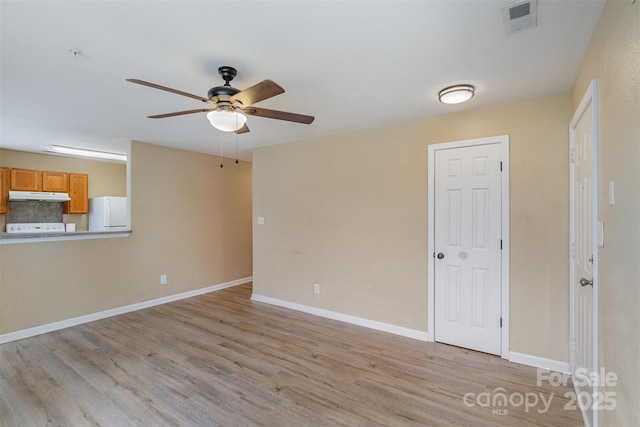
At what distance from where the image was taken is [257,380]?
2406mm

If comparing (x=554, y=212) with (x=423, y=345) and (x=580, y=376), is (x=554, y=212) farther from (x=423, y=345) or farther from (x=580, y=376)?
(x=423, y=345)

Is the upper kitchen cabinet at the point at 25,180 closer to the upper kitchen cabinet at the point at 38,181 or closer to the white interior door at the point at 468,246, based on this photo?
the upper kitchen cabinet at the point at 38,181

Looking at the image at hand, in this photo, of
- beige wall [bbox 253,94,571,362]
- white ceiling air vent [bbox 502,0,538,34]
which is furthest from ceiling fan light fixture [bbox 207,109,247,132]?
beige wall [bbox 253,94,571,362]

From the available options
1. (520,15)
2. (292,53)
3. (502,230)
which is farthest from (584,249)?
(292,53)

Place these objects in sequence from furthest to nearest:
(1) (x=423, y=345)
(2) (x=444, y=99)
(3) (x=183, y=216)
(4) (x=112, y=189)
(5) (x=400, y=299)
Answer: (4) (x=112, y=189) → (3) (x=183, y=216) → (5) (x=400, y=299) → (1) (x=423, y=345) → (2) (x=444, y=99)

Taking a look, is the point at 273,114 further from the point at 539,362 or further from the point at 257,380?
the point at 539,362

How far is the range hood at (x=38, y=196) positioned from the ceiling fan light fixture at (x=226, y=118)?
4.61 meters

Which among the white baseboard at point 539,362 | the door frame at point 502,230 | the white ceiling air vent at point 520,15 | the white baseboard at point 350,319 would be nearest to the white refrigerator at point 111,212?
the white baseboard at point 350,319

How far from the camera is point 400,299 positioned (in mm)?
3295

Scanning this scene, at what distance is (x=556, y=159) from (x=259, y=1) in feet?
8.69

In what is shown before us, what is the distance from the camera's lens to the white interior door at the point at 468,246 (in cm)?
277

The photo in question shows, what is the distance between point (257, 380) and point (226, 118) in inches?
82.7

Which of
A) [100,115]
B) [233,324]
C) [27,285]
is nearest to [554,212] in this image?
[233,324]

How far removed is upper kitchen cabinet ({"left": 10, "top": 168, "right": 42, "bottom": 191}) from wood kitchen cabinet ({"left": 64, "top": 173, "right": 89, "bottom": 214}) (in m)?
0.42
